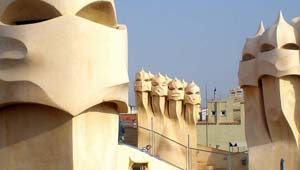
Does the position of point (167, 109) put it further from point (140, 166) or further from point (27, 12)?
point (27, 12)

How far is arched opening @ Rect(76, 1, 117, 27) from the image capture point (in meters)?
8.76

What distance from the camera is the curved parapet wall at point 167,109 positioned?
2300 centimetres

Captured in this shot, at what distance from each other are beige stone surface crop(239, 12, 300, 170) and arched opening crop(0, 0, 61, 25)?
26.0ft

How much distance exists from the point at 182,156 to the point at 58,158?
48.7ft

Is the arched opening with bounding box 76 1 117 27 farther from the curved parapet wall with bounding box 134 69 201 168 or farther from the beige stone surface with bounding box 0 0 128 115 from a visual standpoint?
the curved parapet wall with bounding box 134 69 201 168

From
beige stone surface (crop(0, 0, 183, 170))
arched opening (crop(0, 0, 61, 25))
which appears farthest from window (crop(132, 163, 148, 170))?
arched opening (crop(0, 0, 61, 25))

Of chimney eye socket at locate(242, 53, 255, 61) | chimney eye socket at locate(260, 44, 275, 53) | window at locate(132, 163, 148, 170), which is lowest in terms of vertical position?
window at locate(132, 163, 148, 170)

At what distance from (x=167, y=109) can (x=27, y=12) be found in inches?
615

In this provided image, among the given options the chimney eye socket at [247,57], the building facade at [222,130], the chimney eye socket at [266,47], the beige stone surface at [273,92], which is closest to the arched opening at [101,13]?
the beige stone surface at [273,92]

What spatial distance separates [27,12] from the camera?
340 inches

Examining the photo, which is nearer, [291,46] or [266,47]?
[291,46]

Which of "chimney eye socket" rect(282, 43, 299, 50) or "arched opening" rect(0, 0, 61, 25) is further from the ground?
"chimney eye socket" rect(282, 43, 299, 50)

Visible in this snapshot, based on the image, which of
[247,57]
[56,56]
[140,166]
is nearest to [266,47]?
Answer: [247,57]

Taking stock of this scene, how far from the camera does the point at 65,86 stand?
8.16 m
